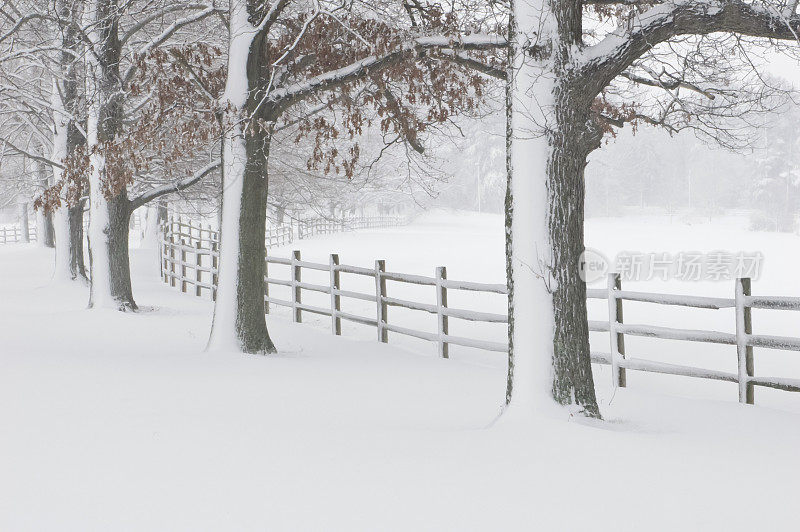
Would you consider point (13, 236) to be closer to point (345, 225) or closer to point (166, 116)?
point (345, 225)

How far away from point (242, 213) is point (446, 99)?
2956mm

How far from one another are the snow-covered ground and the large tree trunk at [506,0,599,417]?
45 cm

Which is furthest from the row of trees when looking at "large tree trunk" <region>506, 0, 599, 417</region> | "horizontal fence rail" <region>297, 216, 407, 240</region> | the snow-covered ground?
"horizontal fence rail" <region>297, 216, 407, 240</region>

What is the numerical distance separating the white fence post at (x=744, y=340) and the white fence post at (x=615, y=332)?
1.28 m

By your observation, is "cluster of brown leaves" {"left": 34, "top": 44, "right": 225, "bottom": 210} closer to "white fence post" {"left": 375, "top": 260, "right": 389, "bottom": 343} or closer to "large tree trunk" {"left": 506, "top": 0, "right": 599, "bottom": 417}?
"white fence post" {"left": 375, "top": 260, "right": 389, "bottom": 343}

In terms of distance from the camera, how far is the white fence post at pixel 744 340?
7.43m

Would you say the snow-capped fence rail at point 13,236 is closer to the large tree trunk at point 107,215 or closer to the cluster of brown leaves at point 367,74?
the large tree trunk at point 107,215

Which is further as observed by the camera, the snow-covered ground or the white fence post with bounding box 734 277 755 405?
the white fence post with bounding box 734 277 755 405

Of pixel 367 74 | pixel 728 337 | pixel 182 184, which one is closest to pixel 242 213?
pixel 367 74

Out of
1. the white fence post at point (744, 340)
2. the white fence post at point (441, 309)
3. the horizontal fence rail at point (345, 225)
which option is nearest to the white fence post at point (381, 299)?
the white fence post at point (441, 309)

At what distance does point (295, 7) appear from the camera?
1338cm

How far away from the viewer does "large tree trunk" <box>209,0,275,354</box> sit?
9.63 m

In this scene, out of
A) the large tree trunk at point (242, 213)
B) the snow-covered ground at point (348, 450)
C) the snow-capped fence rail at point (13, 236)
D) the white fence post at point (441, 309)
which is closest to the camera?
the snow-covered ground at point (348, 450)

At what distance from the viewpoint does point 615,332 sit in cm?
843
